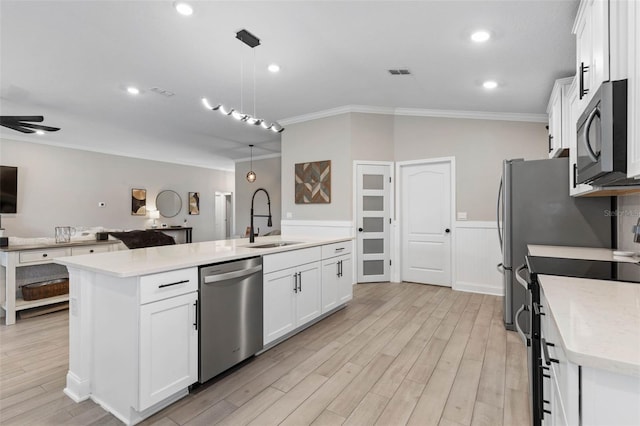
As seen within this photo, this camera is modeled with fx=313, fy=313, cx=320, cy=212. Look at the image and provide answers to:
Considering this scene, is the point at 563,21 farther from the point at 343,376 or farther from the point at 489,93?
the point at 343,376

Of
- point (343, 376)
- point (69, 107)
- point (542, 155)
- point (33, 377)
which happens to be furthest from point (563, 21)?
point (69, 107)

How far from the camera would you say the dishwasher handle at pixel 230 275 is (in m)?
2.05

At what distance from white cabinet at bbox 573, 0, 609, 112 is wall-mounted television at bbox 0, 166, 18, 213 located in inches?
349

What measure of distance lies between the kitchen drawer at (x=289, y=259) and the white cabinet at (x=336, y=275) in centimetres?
19

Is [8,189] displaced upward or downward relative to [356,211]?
upward

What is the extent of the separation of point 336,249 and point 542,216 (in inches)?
80.0

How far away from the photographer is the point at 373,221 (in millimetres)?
5102

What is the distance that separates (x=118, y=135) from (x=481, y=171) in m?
6.84

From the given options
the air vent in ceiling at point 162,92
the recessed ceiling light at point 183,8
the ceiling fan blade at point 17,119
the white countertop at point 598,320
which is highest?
the air vent in ceiling at point 162,92

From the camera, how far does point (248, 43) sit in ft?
9.68

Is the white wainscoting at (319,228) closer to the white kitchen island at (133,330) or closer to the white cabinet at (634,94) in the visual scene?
the white kitchen island at (133,330)

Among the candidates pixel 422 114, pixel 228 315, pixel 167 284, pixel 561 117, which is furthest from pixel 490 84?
pixel 167 284

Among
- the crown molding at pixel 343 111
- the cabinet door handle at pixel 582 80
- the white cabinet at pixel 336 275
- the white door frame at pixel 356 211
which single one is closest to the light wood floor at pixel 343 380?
the white cabinet at pixel 336 275

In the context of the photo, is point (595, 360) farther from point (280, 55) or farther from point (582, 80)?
point (280, 55)
